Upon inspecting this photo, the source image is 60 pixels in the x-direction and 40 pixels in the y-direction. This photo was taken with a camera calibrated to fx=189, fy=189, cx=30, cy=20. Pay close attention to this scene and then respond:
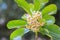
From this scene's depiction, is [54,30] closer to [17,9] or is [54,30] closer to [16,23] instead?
[16,23]

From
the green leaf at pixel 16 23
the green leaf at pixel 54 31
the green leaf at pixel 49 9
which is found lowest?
the green leaf at pixel 54 31

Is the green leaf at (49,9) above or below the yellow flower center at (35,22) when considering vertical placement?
above

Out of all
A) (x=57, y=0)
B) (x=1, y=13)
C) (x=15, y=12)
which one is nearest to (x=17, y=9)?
(x=15, y=12)

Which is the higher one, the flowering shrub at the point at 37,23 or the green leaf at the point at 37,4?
the green leaf at the point at 37,4

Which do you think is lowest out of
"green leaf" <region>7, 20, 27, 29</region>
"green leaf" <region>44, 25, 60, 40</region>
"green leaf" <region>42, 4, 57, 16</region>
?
"green leaf" <region>44, 25, 60, 40</region>

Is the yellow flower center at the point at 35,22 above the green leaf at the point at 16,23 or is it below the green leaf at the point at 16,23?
below
